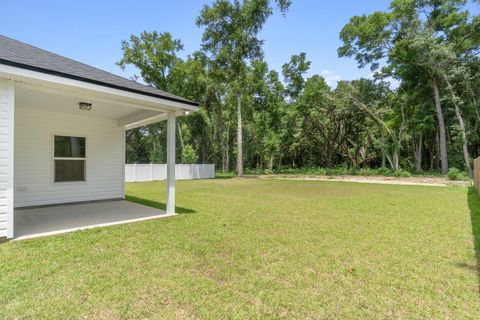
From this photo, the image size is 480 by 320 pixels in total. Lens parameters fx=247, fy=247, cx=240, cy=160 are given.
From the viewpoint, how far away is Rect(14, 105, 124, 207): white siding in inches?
243

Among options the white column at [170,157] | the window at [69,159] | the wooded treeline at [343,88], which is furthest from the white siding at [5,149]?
the wooded treeline at [343,88]

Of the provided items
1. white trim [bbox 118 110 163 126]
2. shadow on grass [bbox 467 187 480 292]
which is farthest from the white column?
shadow on grass [bbox 467 187 480 292]

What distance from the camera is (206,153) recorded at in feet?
87.1

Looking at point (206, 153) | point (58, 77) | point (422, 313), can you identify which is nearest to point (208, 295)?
point (422, 313)

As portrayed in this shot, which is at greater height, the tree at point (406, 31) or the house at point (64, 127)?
the tree at point (406, 31)

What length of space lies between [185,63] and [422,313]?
21.6 meters

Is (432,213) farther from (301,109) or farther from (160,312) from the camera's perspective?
(301,109)

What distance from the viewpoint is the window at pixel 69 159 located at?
22.1 feet

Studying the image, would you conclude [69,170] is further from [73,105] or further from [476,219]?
[476,219]

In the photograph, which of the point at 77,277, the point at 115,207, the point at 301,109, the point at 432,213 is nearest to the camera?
the point at 77,277

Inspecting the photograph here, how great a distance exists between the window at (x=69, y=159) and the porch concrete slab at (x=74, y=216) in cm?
82

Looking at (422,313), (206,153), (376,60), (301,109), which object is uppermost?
(376,60)

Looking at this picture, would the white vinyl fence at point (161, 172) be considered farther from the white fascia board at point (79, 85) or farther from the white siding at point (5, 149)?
the white siding at point (5, 149)

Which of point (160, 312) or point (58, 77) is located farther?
point (58, 77)
